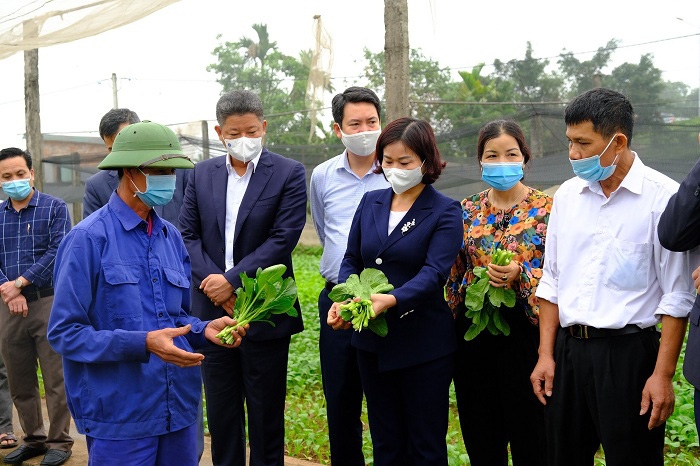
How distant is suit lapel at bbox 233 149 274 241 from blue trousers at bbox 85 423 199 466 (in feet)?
4.50

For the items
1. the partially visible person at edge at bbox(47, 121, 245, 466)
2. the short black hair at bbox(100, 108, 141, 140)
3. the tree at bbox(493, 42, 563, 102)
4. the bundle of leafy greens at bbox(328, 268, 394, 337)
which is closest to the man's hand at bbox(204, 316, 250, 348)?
the partially visible person at edge at bbox(47, 121, 245, 466)

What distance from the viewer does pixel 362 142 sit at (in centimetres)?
426

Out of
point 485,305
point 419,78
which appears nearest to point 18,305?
point 485,305

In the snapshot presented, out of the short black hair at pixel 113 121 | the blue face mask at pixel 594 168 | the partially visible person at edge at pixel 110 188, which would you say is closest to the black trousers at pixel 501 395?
the blue face mask at pixel 594 168

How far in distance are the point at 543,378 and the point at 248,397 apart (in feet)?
5.39

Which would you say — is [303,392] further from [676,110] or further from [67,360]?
[676,110]

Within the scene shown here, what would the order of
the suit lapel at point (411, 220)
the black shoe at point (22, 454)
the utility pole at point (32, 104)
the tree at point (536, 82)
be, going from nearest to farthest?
the suit lapel at point (411, 220) < the black shoe at point (22, 454) < the utility pole at point (32, 104) < the tree at point (536, 82)

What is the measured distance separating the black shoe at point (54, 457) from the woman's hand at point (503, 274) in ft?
11.1

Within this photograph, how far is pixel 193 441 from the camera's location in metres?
3.21

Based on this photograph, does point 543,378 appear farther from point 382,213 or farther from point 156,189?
point 156,189

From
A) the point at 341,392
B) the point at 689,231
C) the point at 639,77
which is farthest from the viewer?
the point at 639,77

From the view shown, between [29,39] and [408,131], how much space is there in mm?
3589

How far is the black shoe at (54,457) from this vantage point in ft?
16.9

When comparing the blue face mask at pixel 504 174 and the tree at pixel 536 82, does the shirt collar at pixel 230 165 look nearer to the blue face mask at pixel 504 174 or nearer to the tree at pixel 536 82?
the blue face mask at pixel 504 174
